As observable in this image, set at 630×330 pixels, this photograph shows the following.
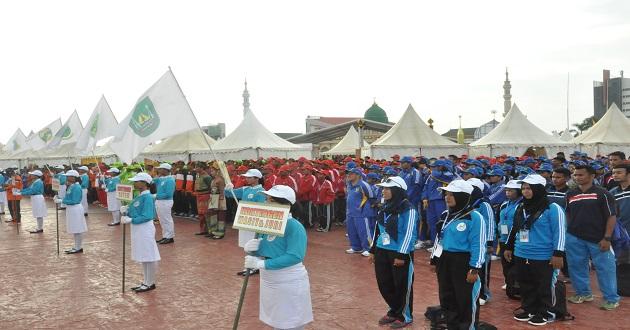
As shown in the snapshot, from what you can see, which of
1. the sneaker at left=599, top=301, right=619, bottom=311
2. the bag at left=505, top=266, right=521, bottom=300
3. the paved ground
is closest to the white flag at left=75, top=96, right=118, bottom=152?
the paved ground

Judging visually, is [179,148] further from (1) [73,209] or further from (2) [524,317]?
(2) [524,317]

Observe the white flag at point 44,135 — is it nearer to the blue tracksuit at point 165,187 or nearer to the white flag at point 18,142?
the blue tracksuit at point 165,187

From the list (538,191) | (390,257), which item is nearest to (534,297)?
(538,191)

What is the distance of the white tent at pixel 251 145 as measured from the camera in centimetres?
2522

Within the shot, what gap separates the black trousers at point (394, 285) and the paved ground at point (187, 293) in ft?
1.08

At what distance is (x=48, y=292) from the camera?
8.41 metres

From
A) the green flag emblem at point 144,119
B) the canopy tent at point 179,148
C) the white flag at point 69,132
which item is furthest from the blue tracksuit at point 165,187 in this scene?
the canopy tent at point 179,148

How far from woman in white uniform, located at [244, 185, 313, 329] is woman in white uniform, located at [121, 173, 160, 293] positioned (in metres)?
3.99

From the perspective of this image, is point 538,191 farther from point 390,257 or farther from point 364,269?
point 364,269

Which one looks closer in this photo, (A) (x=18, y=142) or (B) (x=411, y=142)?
(B) (x=411, y=142)

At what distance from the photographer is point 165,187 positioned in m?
12.4

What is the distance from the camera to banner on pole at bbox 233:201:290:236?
170 inches

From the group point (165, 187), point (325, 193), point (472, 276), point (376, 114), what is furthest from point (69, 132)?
point (376, 114)

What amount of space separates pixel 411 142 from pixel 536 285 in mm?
19871
